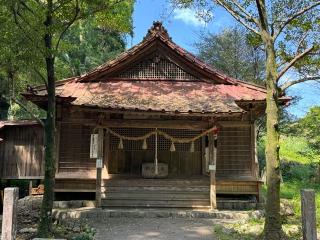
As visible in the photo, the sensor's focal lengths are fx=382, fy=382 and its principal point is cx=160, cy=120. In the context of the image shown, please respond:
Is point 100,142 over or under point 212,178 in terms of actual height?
over

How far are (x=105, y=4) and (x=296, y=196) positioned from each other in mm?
12381

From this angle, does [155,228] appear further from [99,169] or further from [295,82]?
[295,82]

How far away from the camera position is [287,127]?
25516 mm

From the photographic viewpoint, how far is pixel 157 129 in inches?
559

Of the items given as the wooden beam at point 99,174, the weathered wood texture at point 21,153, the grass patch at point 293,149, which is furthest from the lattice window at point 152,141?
the grass patch at point 293,149

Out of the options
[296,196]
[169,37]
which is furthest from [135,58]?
[296,196]

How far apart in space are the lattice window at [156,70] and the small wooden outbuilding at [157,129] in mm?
43

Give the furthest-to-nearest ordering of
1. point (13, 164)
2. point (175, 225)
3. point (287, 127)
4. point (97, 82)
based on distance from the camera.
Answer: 1. point (287, 127)
2. point (13, 164)
3. point (97, 82)
4. point (175, 225)

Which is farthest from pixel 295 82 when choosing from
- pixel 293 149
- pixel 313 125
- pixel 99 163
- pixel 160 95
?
pixel 293 149

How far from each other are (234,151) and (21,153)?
950 centimetres

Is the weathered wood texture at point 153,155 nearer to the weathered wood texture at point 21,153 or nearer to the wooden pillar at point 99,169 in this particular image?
the wooden pillar at point 99,169

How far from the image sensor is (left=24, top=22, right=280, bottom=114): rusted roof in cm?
1339

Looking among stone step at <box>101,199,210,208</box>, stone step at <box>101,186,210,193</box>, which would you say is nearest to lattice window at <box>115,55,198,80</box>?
stone step at <box>101,186,210,193</box>

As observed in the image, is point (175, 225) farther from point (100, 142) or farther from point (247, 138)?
point (247, 138)
